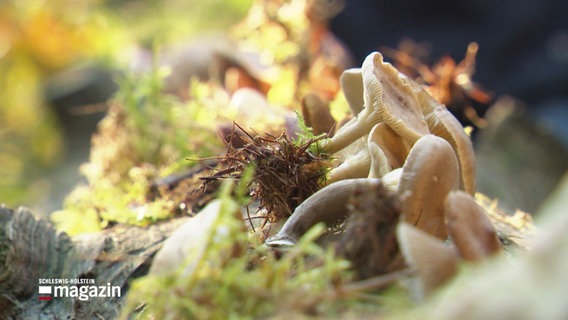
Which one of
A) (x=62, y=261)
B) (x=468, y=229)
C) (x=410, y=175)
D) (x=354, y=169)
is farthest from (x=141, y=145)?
(x=468, y=229)

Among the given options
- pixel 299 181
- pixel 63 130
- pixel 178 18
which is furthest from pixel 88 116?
pixel 299 181

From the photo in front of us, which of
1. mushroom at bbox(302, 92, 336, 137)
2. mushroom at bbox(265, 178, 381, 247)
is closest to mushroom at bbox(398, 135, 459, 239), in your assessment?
mushroom at bbox(265, 178, 381, 247)

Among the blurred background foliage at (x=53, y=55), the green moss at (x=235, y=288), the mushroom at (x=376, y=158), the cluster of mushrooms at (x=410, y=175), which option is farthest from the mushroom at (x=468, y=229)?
the blurred background foliage at (x=53, y=55)

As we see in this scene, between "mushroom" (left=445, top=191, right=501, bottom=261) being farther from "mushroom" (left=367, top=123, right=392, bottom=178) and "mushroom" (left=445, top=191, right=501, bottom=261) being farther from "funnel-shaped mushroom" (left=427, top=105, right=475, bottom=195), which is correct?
"funnel-shaped mushroom" (left=427, top=105, right=475, bottom=195)

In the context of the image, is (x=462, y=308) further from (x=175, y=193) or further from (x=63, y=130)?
(x=63, y=130)

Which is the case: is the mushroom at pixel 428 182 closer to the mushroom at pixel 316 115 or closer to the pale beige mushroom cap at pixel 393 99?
the pale beige mushroom cap at pixel 393 99

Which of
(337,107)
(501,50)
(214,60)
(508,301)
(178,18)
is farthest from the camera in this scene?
(501,50)
